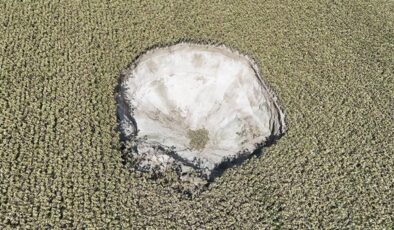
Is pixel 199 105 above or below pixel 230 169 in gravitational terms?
above

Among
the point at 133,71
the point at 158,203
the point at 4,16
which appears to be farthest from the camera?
the point at 4,16

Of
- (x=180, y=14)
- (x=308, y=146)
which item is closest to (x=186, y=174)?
(x=308, y=146)

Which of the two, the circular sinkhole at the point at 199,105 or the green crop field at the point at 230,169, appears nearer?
the green crop field at the point at 230,169

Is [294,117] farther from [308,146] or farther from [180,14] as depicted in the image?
[180,14]

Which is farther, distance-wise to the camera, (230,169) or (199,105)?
(199,105)
